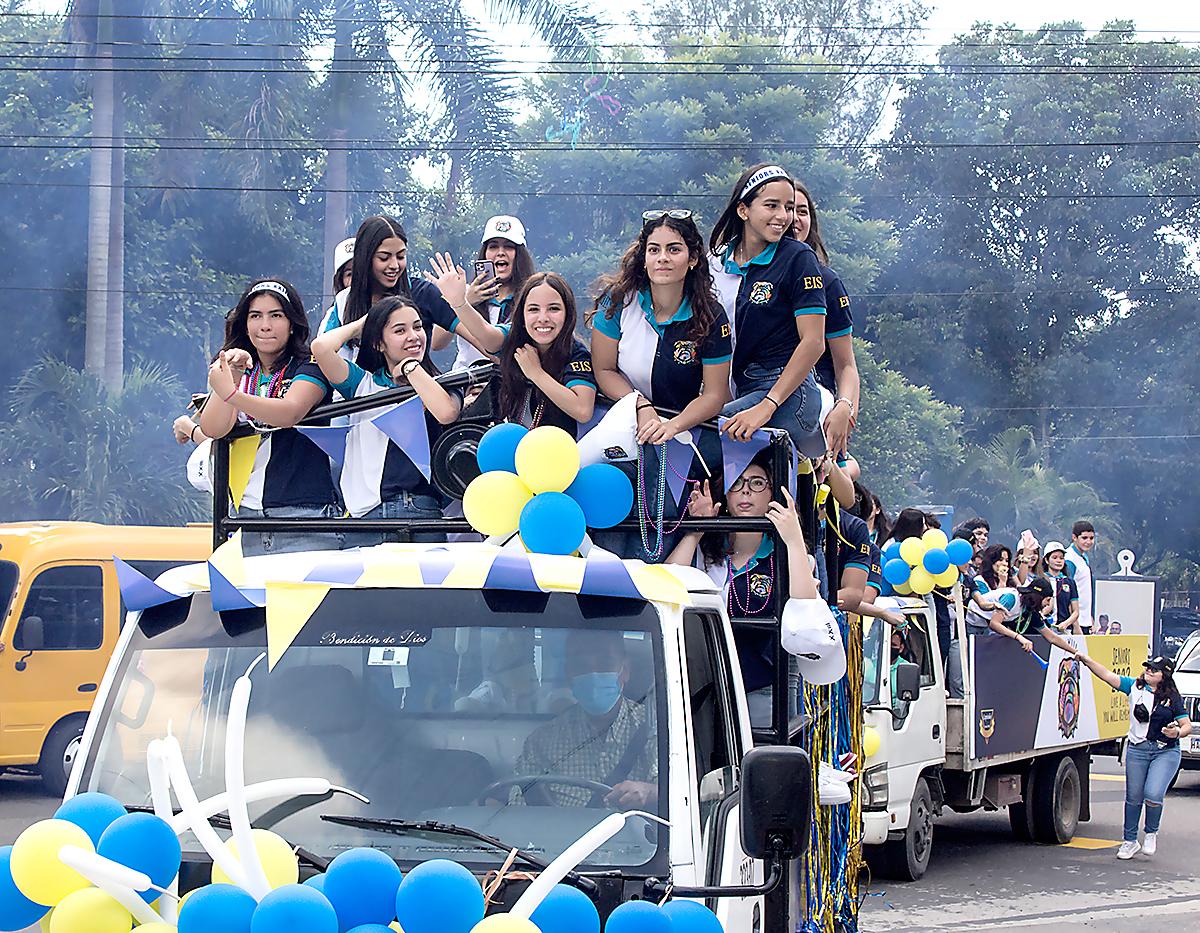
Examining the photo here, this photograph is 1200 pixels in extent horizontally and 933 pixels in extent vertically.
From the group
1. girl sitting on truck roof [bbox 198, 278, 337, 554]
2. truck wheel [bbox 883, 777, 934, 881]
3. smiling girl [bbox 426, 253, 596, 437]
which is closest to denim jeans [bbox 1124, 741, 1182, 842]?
truck wheel [bbox 883, 777, 934, 881]

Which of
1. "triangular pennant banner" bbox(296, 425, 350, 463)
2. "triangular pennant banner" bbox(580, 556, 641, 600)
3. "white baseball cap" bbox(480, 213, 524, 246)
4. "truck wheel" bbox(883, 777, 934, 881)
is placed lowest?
"truck wheel" bbox(883, 777, 934, 881)

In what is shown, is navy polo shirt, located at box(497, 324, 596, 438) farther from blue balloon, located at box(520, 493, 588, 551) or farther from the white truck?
the white truck

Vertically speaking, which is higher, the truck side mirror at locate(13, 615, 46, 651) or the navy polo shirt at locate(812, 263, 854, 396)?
the navy polo shirt at locate(812, 263, 854, 396)

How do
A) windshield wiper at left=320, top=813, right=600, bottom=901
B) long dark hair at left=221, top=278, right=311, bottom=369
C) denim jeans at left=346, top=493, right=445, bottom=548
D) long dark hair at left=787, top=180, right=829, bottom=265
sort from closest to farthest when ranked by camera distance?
windshield wiper at left=320, top=813, right=600, bottom=901
denim jeans at left=346, top=493, right=445, bottom=548
long dark hair at left=221, top=278, right=311, bottom=369
long dark hair at left=787, top=180, right=829, bottom=265

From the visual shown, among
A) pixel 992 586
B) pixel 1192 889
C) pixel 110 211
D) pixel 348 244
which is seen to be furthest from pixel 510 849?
pixel 110 211

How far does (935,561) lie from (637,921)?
801cm

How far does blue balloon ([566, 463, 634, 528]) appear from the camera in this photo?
4695 mm

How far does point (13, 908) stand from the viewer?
10.5ft

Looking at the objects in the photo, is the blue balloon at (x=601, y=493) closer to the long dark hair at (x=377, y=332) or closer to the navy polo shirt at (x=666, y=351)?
the navy polo shirt at (x=666, y=351)

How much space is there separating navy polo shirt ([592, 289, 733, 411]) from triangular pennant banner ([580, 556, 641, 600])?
1.61 metres

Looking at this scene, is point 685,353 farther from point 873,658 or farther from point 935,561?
point 935,561

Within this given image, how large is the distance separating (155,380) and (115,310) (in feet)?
5.76

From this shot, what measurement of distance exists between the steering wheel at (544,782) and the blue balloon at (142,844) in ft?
2.55

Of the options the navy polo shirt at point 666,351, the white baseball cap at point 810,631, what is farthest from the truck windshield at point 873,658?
the white baseball cap at point 810,631
